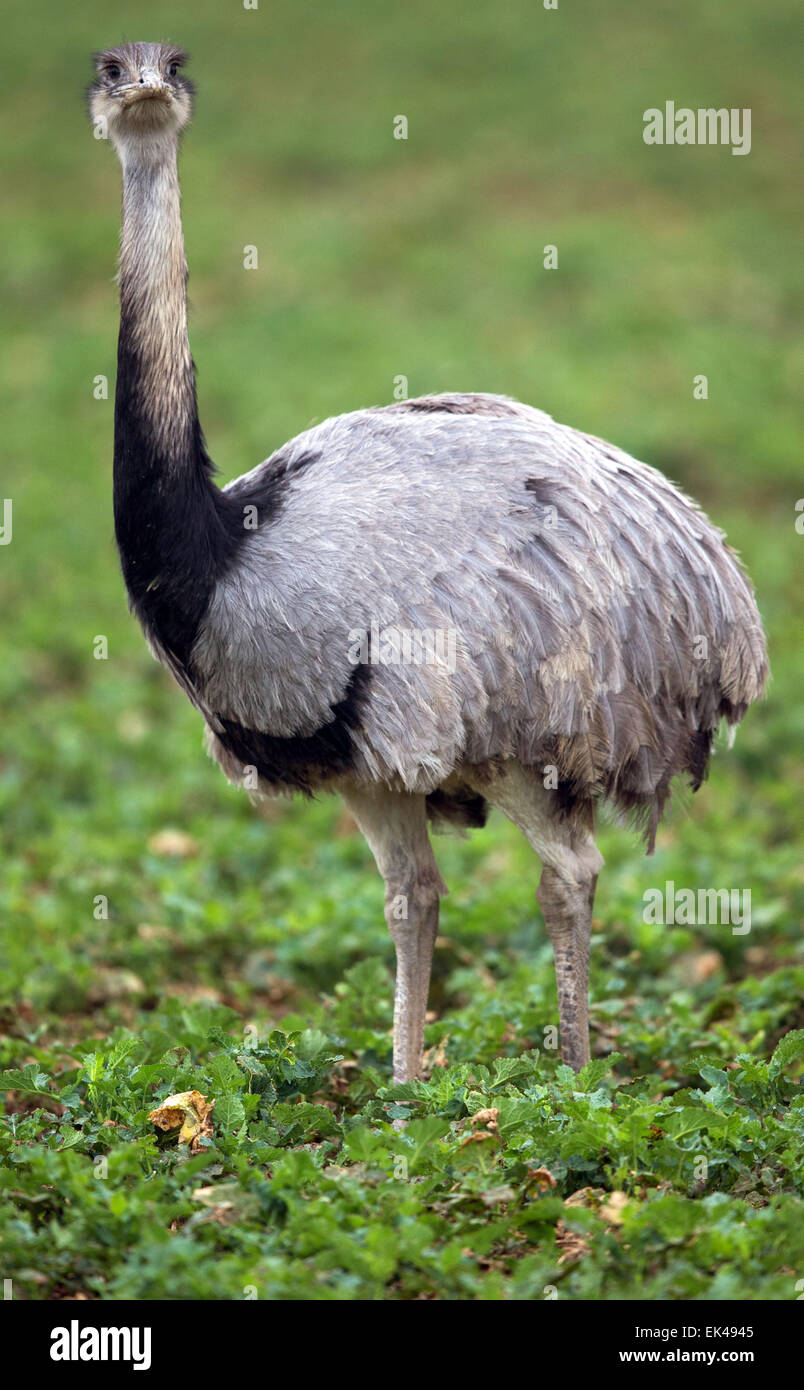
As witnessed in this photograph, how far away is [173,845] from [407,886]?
3.13m

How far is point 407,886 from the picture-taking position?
520 centimetres

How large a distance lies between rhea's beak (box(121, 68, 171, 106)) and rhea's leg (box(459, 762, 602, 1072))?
2204 mm

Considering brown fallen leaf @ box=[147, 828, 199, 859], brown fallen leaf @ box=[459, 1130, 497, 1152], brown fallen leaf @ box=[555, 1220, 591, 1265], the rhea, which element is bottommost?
brown fallen leaf @ box=[555, 1220, 591, 1265]

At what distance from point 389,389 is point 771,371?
371 cm

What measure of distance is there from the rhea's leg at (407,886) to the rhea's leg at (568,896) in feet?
1.23

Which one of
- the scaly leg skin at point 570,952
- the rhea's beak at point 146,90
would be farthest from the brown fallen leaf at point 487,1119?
the rhea's beak at point 146,90

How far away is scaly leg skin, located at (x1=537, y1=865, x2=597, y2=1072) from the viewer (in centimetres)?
498

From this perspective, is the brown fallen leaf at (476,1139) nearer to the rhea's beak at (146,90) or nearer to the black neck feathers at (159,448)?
the black neck feathers at (159,448)

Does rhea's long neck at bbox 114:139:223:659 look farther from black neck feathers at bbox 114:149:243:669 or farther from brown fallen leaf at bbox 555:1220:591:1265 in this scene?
brown fallen leaf at bbox 555:1220:591:1265

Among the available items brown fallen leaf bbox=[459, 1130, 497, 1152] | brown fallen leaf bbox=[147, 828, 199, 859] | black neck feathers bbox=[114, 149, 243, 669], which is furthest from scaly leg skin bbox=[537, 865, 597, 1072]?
brown fallen leaf bbox=[147, 828, 199, 859]

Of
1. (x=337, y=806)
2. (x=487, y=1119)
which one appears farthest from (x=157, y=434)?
(x=337, y=806)

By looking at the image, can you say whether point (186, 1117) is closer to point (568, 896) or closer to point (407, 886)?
point (407, 886)
